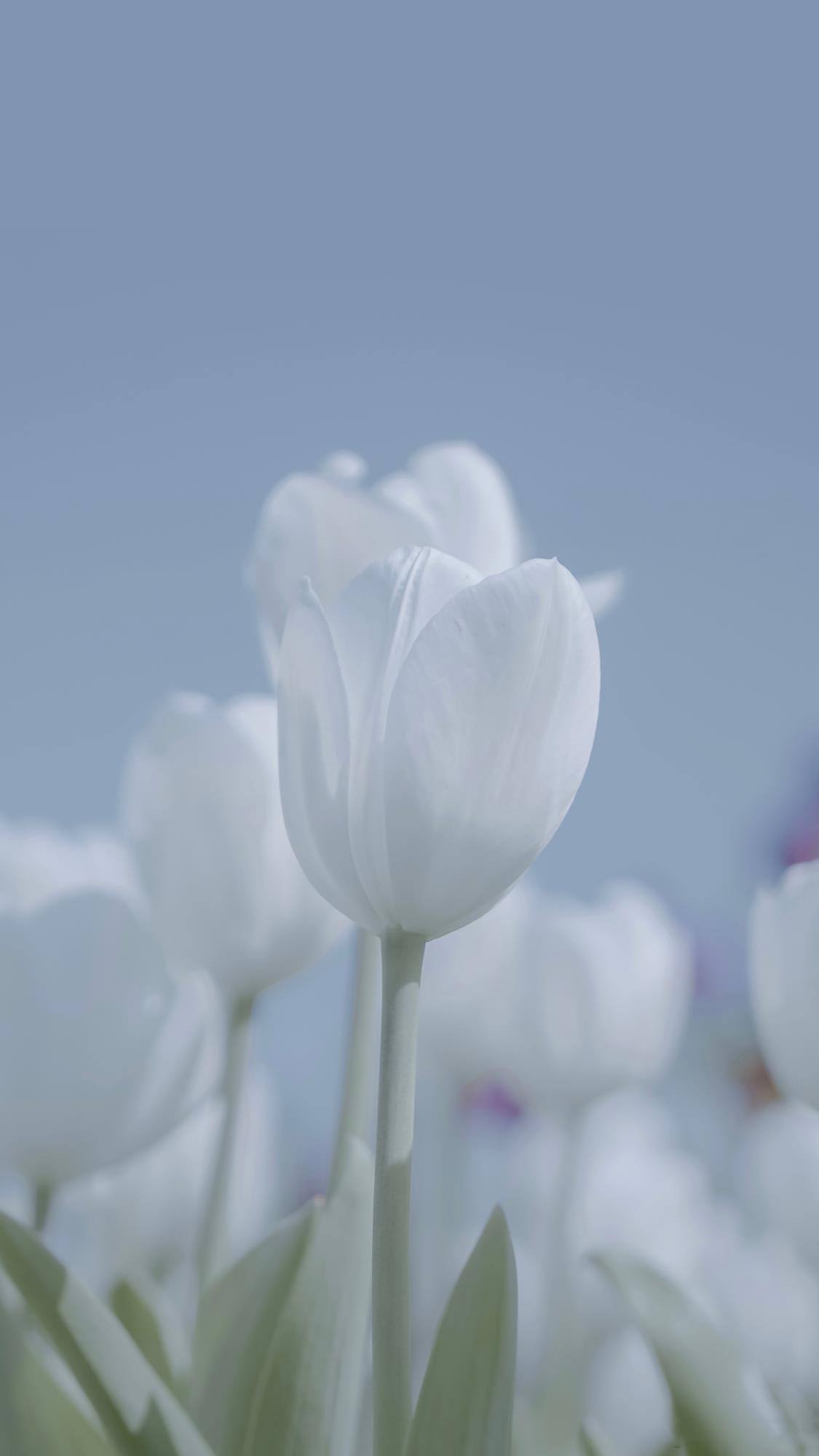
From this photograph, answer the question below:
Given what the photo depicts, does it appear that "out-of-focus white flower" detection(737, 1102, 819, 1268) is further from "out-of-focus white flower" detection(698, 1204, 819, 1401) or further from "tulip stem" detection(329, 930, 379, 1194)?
"tulip stem" detection(329, 930, 379, 1194)

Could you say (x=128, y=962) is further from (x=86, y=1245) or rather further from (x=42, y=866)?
(x=86, y=1245)

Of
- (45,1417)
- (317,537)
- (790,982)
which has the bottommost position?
(45,1417)

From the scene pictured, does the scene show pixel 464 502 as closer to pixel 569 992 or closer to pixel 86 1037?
pixel 86 1037

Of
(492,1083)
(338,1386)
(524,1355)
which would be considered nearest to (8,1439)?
(338,1386)

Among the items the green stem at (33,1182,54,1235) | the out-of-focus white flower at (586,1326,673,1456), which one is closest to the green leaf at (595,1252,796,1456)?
the green stem at (33,1182,54,1235)

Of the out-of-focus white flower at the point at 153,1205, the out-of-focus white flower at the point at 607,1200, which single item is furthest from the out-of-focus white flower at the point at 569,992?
the out-of-focus white flower at the point at 153,1205

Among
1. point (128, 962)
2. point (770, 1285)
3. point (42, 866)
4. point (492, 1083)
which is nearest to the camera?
point (128, 962)

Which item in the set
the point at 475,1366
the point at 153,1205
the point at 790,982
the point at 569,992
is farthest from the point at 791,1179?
the point at 475,1366
